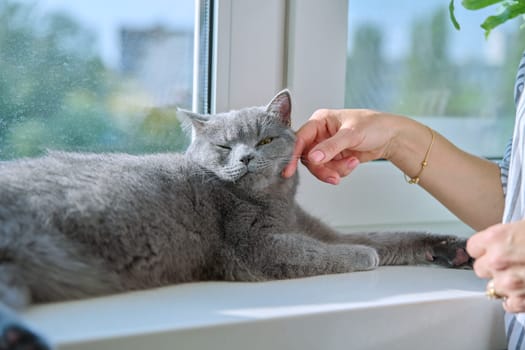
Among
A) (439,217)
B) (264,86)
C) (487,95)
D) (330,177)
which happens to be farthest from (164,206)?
(487,95)

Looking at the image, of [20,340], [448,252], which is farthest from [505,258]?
[20,340]

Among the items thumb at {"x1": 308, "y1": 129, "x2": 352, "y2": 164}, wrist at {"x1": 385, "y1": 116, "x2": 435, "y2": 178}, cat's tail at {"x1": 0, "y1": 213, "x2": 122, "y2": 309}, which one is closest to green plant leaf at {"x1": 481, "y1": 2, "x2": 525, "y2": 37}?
wrist at {"x1": 385, "y1": 116, "x2": 435, "y2": 178}

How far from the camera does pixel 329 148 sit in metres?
1.19

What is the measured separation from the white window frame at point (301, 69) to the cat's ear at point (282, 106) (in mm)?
150

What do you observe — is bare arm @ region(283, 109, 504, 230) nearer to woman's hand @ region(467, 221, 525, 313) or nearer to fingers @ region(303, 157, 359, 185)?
fingers @ region(303, 157, 359, 185)

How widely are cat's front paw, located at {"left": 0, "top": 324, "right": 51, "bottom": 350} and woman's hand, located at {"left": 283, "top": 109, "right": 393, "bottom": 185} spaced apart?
2.23ft

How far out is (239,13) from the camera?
1.44 metres

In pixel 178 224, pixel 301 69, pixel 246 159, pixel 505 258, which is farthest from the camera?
pixel 301 69

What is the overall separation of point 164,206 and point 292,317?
36 centimetres

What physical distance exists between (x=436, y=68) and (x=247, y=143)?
28.2 inches

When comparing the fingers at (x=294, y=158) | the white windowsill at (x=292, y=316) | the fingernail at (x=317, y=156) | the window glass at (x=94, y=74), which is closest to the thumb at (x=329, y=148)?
the fingernail at (x=317, y=156)

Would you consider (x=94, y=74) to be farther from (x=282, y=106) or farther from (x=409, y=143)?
(x=409, y=143)

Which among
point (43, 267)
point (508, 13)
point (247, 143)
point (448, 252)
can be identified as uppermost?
point (508, 13)

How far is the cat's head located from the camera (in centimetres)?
129
